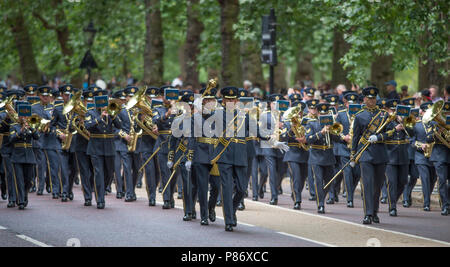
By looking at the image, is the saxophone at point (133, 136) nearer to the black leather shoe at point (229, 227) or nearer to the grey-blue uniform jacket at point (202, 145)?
the grey-blue uniform jacket at point (202, 145)

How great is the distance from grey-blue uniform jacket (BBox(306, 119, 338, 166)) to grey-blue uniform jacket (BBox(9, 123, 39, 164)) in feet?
17.0

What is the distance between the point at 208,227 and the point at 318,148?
390 cm

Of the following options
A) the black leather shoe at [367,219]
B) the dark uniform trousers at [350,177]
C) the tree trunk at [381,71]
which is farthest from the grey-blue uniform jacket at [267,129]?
the tree trunk at [381,71]

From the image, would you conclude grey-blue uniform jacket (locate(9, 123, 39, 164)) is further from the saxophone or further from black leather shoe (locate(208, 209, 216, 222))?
black leather shoe (locate(208, 209, 216, 222))

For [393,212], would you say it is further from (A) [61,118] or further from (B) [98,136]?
(A) [61,118]

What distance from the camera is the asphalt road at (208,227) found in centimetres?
1217

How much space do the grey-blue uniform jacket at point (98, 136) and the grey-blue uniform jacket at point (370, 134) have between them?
4744 millimetres

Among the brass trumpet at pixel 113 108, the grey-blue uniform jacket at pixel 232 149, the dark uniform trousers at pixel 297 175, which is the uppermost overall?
the brass trumpet at pixel 113 108

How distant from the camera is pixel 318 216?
15555mm

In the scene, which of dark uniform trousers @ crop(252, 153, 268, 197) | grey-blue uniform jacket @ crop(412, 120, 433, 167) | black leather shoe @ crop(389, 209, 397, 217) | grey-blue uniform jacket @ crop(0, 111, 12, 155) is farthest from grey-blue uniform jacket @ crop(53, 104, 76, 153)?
grey-blue uniform jacket @ crop(412, 120, 433, 167)

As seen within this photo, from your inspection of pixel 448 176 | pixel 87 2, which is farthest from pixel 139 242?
pixel 87 2

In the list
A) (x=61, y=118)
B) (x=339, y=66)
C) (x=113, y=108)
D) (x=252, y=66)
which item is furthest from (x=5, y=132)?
(x=252, y=66)

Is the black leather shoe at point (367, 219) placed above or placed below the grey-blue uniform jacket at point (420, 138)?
below
